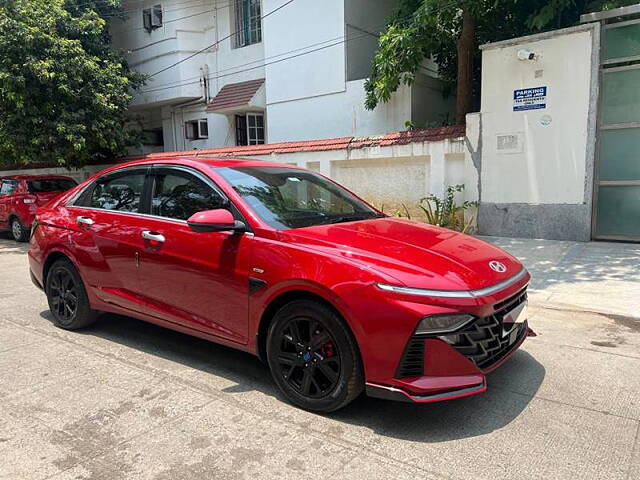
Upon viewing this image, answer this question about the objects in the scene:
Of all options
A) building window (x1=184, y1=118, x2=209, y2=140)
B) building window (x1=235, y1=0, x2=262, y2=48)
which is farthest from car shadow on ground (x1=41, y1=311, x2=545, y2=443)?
building window (x1=184, y1=118, x2=209, y2=140)

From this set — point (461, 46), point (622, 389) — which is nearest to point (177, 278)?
point (622, 389)

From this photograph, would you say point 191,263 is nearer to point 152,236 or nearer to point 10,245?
point 152,236

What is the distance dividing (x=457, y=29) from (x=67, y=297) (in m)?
10.3

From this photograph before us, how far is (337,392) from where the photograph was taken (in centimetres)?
313

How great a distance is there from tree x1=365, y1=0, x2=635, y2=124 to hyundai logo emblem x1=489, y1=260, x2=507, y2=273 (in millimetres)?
7932

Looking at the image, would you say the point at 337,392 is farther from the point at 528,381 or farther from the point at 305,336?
the point at 528,381

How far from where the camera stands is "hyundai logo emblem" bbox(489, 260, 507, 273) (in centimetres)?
332

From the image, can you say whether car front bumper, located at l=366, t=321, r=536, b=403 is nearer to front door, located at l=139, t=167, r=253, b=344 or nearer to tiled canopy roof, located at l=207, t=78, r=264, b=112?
front door, located at l=139, t=167, r=253, b=344

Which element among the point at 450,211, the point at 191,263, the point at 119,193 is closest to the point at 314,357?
the point at 191,263

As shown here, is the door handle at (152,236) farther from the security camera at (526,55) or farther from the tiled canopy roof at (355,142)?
the security camera at (526,55)

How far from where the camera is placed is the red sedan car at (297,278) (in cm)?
290

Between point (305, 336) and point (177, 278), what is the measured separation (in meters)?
1.25

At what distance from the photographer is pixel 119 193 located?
4738 mm

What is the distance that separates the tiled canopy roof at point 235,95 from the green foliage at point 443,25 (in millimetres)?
4434
